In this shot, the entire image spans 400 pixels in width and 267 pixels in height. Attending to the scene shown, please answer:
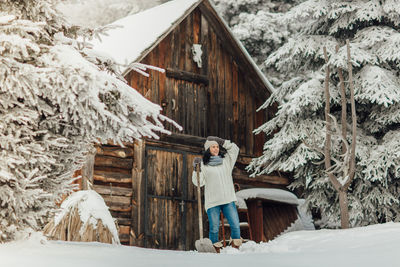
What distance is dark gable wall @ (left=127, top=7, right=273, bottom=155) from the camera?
13.5m

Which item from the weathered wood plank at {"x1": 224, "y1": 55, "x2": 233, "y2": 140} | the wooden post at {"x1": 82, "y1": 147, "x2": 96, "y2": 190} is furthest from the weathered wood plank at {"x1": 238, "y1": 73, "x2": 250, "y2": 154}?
the wooden post at {"x1": 82, "y1": 147, "x2": 96, "y2": 190}

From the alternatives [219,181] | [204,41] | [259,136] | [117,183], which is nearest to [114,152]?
[117,183]

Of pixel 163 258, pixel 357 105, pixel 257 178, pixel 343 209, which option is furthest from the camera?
pixel 257 178

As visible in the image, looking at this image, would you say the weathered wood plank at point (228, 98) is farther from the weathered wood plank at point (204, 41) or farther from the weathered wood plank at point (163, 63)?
the weathered wood plank at point (163, 63)

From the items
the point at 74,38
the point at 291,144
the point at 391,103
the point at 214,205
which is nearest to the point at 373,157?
the point at 391,103

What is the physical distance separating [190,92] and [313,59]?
301 centimetres

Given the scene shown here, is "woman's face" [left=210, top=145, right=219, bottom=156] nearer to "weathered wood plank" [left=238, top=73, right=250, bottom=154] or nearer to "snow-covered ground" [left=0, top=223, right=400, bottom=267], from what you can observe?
"snow-covered ground" [left=0, top=223, right=400, bottom=267]

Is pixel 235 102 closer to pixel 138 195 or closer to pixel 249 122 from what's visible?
pixel 249 122

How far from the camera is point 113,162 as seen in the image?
1250 cm

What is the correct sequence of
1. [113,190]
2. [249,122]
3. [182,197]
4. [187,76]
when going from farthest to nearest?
[249,122]
[187,76]
[182,197]
[113,190]

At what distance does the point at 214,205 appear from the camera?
8.35 metres

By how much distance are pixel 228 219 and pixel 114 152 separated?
4859 mm

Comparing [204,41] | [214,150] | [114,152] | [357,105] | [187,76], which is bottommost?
[214,150]

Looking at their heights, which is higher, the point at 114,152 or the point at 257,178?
the point at 114,152
